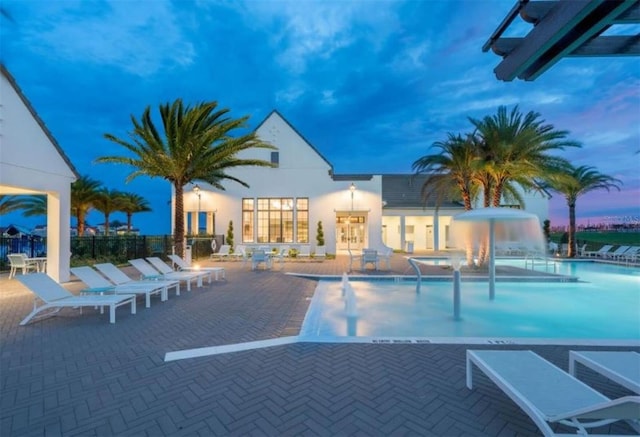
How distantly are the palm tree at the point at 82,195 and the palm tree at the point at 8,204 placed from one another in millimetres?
4064

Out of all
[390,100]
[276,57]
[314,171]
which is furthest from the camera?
[390,100]

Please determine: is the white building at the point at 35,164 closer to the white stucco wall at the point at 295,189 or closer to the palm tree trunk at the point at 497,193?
the white stucco wall at the point at 295,189

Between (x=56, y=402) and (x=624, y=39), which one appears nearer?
(x=624, y=39)

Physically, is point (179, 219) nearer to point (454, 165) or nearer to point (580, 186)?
point (454, 165)

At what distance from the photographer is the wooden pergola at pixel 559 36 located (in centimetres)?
144

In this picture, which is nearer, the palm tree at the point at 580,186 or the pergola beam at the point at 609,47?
the pergola beam at the point at 609,47

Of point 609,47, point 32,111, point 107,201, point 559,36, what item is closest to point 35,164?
point 32,111

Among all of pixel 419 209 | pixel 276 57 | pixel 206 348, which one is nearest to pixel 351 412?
pixel 206 348

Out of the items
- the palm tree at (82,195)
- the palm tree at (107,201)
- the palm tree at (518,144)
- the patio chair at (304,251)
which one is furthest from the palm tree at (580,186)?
the palm tree at (107,201)

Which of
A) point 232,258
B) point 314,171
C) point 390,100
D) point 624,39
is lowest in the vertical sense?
point 232,258

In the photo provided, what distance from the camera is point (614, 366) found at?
3461mm

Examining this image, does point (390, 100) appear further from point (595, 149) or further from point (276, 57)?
point (595, 149)

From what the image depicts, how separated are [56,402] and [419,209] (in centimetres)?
2597

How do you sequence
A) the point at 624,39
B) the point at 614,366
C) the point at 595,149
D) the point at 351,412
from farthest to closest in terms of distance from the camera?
1. the point at 595,149
2. the point at 614,366
3. the point at 351,412
4. the point at 624,39
